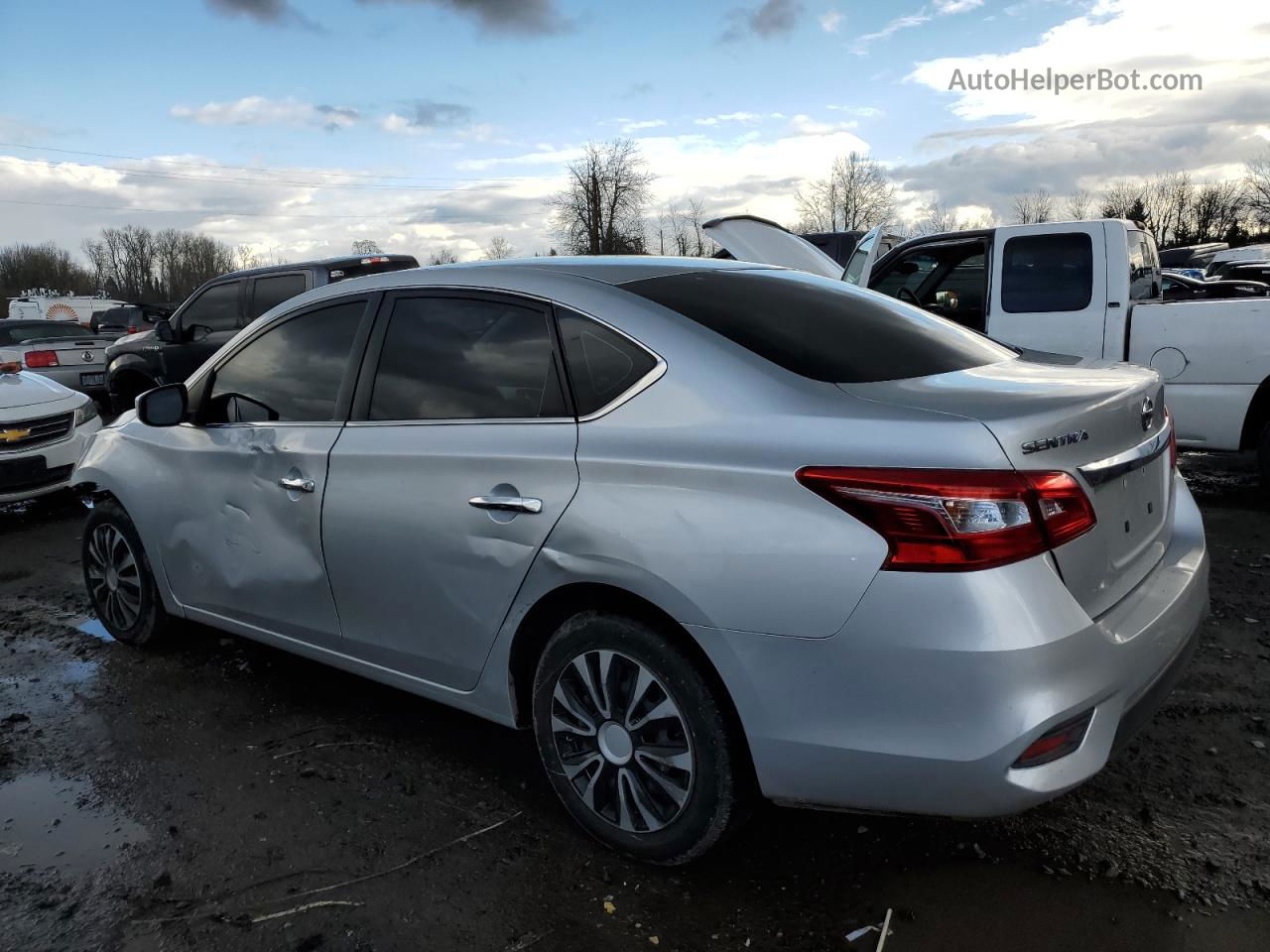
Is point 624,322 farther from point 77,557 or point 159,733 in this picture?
point 77,557

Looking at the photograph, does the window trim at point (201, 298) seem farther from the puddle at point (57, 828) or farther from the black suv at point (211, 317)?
the puddle at point (57, 828)

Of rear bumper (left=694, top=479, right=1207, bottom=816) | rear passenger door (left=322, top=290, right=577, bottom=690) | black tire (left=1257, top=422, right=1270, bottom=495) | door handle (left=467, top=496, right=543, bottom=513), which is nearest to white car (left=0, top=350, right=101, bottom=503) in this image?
rear passenger door (left=322, top=290, right=577, bottom=690)

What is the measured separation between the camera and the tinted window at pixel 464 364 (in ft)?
9.16

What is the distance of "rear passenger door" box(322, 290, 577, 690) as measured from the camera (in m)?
2.68

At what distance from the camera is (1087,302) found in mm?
6789

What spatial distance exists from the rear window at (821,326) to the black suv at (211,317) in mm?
6896

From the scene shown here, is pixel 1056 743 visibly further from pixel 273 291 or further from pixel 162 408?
pixel 273 291

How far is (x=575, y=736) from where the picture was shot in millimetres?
2682

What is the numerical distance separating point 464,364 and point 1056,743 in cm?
195

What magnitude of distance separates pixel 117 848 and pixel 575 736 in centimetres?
146

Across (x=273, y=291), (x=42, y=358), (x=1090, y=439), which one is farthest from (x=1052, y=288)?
(x=42, y=358)

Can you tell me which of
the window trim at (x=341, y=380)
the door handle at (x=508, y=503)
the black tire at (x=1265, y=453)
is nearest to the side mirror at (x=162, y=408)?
the window trim at (x=341, y=380)

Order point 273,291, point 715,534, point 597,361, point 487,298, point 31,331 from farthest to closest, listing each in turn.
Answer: point 31,331 < point 273,291 < point 487,298 < point 597,361 < point 715,534

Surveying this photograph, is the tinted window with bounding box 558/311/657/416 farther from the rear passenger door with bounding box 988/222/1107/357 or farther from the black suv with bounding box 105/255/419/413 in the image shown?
the black suv with bounding box 105/255/419/413
